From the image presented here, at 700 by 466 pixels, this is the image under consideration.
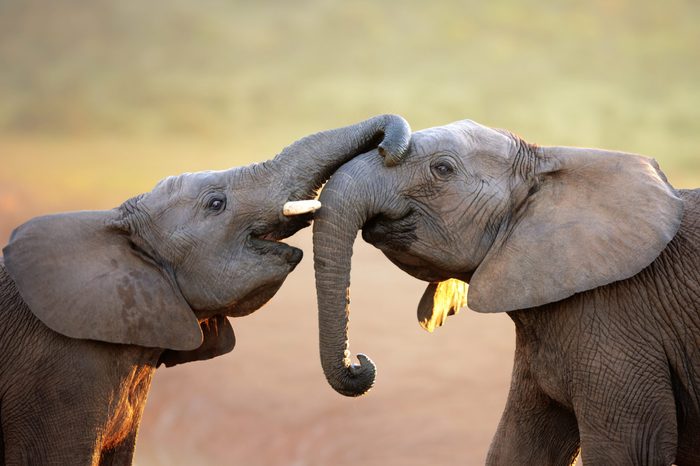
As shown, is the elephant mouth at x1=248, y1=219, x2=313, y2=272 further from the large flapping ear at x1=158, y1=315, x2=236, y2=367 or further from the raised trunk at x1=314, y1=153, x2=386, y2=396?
the large flapping ear at x1=158, y1=315, x2=236, y2=367

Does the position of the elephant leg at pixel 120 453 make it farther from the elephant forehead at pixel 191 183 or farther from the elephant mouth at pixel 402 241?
the elephant mouth at pixel 402 241

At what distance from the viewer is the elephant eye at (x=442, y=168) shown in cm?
697

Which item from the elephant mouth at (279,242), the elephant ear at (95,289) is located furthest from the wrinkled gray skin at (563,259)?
the elephant ear at (95,289)

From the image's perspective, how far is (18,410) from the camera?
281 inches

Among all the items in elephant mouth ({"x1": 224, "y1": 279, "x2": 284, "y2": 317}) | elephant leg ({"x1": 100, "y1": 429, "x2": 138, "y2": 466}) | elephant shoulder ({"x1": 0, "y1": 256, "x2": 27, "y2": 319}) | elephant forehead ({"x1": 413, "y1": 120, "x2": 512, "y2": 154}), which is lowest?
elephant leg ({"x1": 100, "y1": 429, "x2": 138, "y2": 466})

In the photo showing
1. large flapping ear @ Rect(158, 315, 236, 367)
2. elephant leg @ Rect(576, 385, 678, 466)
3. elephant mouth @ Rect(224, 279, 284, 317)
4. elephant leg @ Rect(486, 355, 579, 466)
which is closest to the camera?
elephant leg @ Rect(576, 385, 678, 466)

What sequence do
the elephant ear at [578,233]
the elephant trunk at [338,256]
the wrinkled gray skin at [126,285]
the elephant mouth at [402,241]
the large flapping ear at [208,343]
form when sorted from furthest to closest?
the large flapping ear at [208,343], the wrinkled gray skin at [126,285], the elephant mouth at [402,241], the elephant trunk at [338,256], the elephant ear at [578,233]

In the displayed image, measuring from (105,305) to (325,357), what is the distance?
1419 millimetres

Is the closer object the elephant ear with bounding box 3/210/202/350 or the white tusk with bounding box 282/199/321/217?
the white tusk with bounding box 282/199/321/217

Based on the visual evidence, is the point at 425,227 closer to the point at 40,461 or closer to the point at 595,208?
the point at 595,208

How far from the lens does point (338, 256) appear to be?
271 inches

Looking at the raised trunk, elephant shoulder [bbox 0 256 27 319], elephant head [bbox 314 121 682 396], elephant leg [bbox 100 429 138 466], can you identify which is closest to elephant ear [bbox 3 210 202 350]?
elephant shoulder [bbox 0 256 27 319]

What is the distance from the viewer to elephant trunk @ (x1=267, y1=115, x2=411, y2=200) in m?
7.07

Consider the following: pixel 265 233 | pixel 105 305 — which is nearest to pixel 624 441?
pixel 265 233
